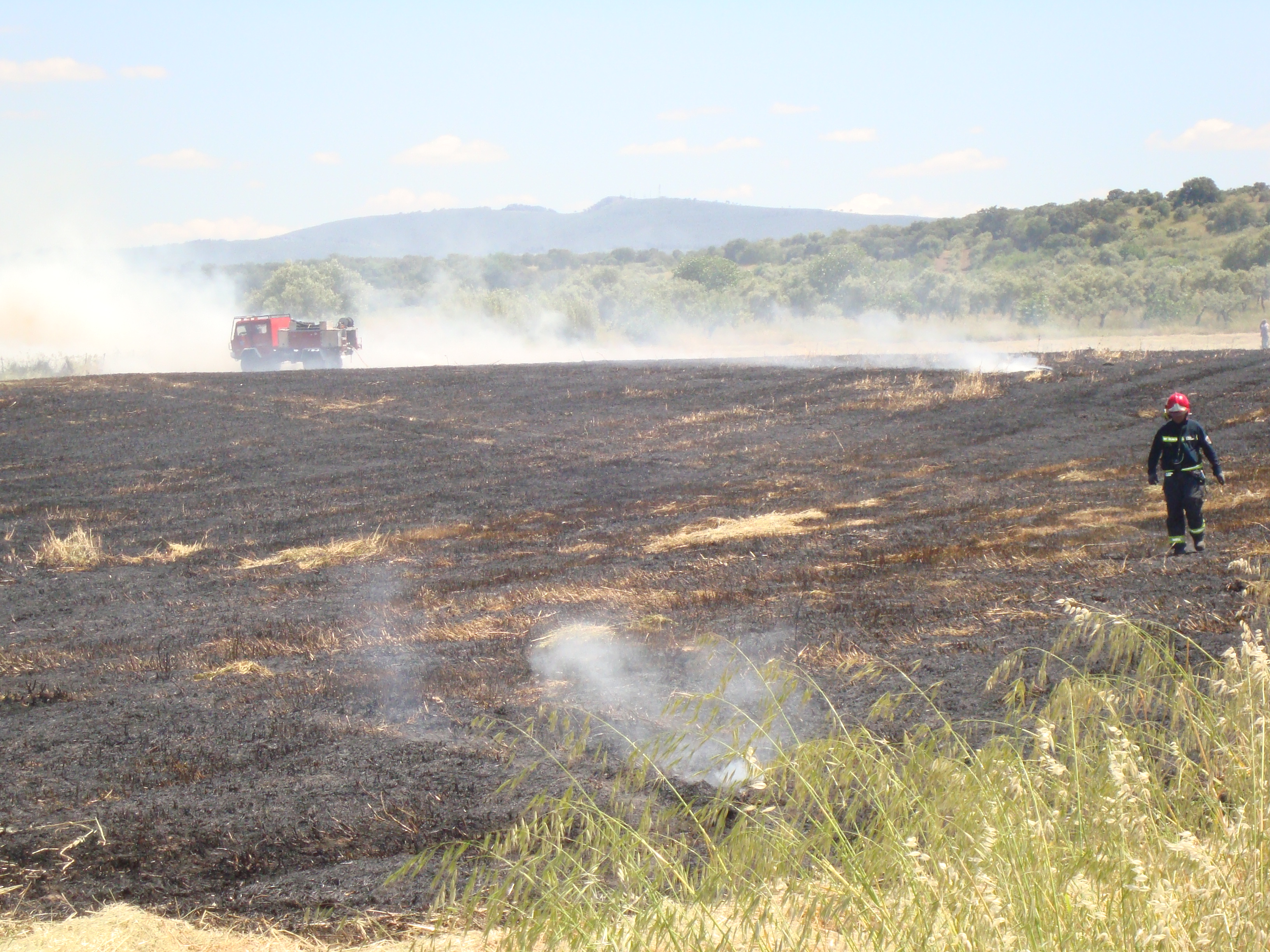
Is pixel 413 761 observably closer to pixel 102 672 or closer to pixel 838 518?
pixel 102 672

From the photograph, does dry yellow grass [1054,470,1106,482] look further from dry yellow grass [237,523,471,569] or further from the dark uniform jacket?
dry yellow grass [237,523,471,569]

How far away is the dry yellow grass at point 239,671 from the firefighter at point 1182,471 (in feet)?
26.6

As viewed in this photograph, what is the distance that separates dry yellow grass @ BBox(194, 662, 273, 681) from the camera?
8.11 metres

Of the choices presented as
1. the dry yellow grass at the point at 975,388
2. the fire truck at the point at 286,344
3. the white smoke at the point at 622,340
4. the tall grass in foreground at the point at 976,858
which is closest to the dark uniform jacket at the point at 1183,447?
the tall grass in foreground at the point at 976,858

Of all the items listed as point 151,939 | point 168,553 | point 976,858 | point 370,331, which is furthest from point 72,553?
point 370,331

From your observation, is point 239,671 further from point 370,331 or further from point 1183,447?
point 370,331

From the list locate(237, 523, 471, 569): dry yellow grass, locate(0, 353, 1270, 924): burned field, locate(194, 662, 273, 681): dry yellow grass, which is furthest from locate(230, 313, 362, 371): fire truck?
locate(194, 662, 273, 681): dry yellow grass

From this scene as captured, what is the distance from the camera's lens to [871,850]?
3172mm

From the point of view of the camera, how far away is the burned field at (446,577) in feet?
18.4

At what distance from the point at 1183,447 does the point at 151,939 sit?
30.9 ft

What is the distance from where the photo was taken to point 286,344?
137ft

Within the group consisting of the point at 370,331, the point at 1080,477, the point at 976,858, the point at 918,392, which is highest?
the point at 370,331

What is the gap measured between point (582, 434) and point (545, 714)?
15.4 m

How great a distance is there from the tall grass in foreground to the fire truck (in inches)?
1569
